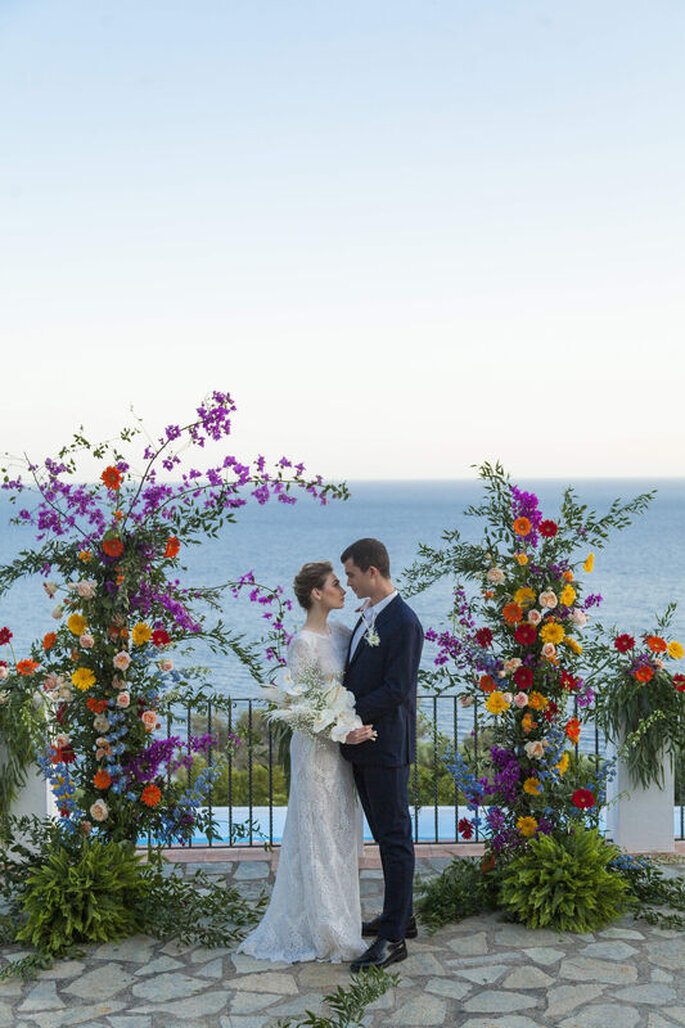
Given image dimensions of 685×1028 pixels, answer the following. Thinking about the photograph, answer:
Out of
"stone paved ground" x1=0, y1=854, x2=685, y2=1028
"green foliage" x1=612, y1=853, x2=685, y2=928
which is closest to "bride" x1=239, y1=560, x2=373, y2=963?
"stone paved ground" x1=0, y1=854, x2=685, y2=1028

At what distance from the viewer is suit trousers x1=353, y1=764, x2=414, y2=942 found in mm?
4883

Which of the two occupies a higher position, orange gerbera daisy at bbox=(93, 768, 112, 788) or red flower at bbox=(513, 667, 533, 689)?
red flower at bbox=(513, 667, 533, 689)

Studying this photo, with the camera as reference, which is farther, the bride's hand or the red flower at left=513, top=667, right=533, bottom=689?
the red flower at left=513, top=667, right=533, bottom=689

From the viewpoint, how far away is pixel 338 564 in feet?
192

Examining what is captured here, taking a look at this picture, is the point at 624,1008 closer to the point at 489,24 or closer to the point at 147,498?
the point at 147,498

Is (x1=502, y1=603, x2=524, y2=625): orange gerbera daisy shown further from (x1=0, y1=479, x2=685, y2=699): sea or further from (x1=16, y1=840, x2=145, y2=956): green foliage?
(x1=0, y1=479, x2=685, y2=699): sea

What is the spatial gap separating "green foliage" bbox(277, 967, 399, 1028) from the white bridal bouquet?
→ 966mm

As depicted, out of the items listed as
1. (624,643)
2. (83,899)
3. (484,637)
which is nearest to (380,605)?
(484,637)

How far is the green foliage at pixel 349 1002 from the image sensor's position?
420 centimetres

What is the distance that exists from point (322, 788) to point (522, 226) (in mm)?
34791

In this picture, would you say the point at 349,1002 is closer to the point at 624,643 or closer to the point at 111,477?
the point at 624,643

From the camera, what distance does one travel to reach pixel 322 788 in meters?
4.91

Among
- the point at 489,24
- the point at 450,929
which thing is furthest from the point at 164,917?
the point at 489,24

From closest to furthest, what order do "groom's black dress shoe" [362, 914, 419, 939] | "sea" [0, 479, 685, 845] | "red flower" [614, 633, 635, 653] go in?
"groom's black dress shoe" [362, 914, 419, 939], "red flower" [614, 633, 635, 653], "sea" [0, 479, 685, 845]
